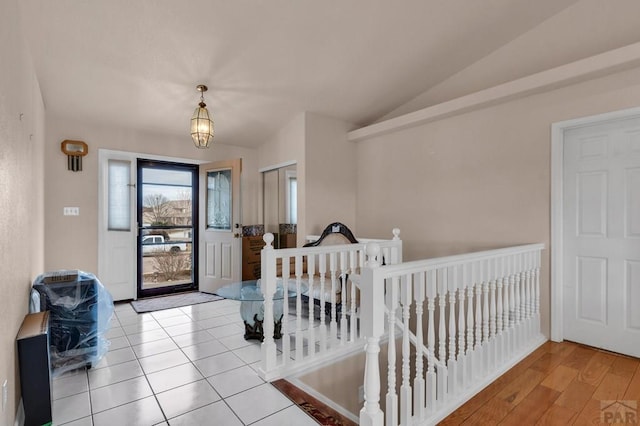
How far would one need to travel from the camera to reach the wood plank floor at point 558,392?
1.85 meters

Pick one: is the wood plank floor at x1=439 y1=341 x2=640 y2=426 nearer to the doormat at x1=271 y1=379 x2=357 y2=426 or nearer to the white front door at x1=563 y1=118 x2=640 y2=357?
the white front door at x1=563 y1=118 x2=640 y2=357

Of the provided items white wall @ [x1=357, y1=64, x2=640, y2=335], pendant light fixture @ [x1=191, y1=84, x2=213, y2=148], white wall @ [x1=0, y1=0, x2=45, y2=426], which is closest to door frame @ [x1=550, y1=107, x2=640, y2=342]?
white wall @ [x1=357, y1=64, x2=640, y2=335]

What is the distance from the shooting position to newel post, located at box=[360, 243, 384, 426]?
5.09 ft

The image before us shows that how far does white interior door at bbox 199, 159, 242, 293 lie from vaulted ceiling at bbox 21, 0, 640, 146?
3.42 feet

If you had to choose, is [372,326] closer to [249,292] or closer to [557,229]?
[249,292]

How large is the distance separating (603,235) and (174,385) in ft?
12.3

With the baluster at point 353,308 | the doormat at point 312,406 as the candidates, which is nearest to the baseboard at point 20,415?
the doormat at point 312,406

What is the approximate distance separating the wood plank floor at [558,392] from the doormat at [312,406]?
2.15ft

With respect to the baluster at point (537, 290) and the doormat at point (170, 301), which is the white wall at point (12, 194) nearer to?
the doormat at point (170, 301)

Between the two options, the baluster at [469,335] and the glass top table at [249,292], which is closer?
the baluster at [469,335]

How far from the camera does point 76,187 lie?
4.08 m

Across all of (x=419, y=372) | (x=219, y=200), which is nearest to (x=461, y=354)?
(x=419, y=372)

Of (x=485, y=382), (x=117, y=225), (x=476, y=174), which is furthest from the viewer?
(x=117, y=225)

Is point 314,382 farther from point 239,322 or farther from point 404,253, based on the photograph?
point 404,253
